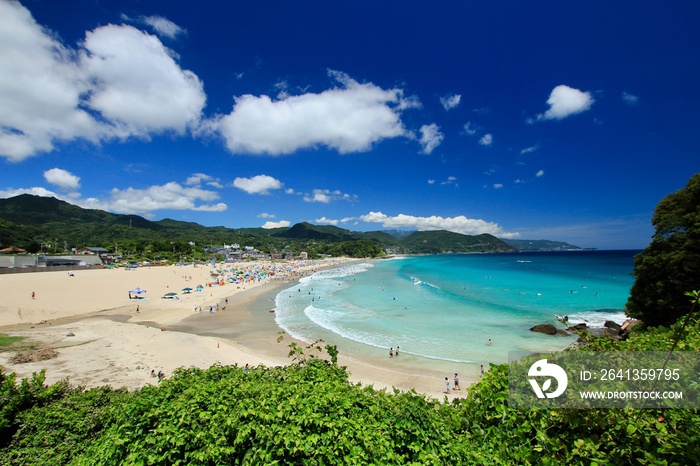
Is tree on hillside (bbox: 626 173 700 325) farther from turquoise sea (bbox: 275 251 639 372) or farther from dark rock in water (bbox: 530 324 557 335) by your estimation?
dark rock in water (bbox: 530 324 557 335)

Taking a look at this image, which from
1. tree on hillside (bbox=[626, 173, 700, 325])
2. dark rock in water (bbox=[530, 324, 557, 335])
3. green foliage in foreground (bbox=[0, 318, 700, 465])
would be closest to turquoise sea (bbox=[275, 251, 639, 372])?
dark rock in water (bbox=[530, 324, 557, 335])

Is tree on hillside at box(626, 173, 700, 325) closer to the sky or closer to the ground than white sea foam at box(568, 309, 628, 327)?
closer to the sky

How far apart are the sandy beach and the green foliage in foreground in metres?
9.74

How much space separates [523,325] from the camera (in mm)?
27641

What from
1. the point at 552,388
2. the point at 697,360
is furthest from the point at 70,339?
the point at 697,360

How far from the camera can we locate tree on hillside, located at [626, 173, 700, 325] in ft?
47.5

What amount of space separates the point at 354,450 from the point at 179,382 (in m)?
3.43

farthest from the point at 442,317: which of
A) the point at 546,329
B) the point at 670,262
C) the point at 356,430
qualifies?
the point at 356,430

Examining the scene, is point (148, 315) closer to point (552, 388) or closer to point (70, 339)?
point (70, 339)

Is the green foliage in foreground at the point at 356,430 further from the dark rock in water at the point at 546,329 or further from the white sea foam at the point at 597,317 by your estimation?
the white sea foam at the point at 597,317

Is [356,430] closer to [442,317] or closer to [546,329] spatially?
[546,329]

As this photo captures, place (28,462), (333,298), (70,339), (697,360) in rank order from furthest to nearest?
(333,298) → (70,339) → (28,462) → (697,360)

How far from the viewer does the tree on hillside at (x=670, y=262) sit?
47.5ft

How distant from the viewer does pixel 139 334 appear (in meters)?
23.3
